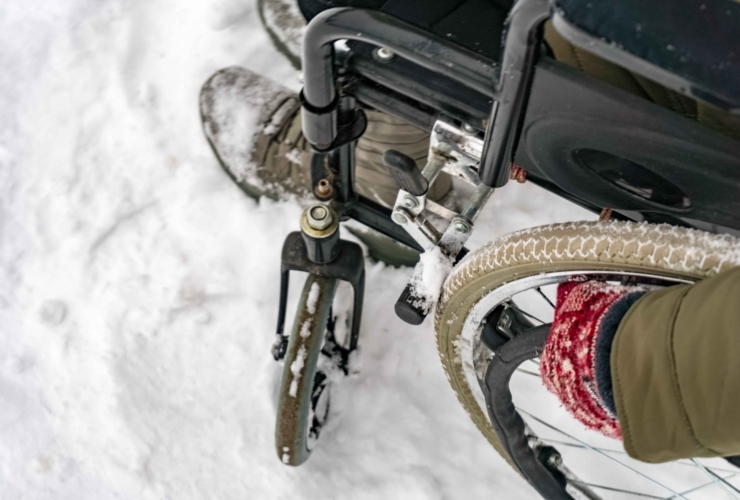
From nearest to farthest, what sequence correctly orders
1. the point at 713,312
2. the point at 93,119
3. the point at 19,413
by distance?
the point at 713,312, the point at 19,413, the point at 93,119

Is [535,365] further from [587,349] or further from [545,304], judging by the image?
[587,349]

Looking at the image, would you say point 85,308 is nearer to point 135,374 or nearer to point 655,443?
point 135,374

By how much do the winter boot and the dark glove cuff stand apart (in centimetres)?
75

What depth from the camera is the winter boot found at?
128 cm

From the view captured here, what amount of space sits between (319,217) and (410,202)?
6.8 inches

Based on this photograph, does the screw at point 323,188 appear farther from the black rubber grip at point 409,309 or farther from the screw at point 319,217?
the black rubber grip at point 409,309

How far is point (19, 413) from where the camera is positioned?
3.89ft

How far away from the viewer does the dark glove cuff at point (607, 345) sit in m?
0.51

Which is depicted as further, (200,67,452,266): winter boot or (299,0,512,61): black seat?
(200,67,452,266): winter boot

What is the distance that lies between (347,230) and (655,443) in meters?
0.95

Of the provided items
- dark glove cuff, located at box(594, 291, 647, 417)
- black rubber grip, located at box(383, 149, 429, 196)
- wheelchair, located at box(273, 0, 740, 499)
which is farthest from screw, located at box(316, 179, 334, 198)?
dark glove cuff, located at box(594, 291, 647, 417)

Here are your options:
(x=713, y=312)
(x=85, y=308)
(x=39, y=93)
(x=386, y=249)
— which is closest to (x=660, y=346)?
(x=713, y=312)

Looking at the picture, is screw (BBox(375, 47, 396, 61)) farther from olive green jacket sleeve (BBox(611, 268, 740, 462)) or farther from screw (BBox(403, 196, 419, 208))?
olive green jacket sleeve (BBox(611, 268, 740, 462))

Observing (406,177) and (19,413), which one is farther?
(19,413)
